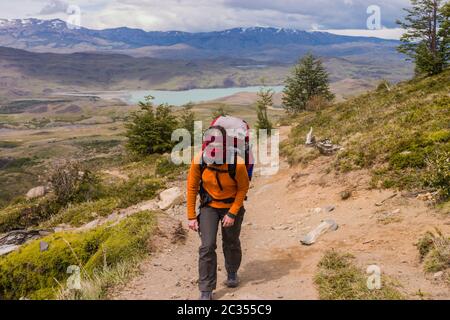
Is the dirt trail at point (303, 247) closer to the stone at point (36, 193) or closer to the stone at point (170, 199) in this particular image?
the stone at point (170, 199)

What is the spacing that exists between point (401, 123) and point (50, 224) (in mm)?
13792

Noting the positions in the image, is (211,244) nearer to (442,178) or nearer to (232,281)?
(232,281)

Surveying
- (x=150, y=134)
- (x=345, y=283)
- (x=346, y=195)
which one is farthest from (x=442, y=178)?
(x=150, y=134)

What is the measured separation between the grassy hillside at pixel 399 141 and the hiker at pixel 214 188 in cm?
519

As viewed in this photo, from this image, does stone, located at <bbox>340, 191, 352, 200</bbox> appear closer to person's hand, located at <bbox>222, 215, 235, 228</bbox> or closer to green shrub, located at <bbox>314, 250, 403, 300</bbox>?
green shrub, located at <bbox>314, 250, 403, 300</bbox>

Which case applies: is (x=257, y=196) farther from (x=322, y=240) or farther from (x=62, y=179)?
(x=62, y=179)

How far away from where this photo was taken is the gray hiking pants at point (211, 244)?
657 centimetres

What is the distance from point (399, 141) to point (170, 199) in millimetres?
8233

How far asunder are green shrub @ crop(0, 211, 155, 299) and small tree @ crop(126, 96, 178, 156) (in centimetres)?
2036

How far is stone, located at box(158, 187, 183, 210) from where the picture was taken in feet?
50.9

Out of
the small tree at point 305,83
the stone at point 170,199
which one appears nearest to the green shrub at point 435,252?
the stone at point 170,199

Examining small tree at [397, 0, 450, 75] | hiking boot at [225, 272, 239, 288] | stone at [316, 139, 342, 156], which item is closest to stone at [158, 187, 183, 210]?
stone at [316, 139, 342, 156]

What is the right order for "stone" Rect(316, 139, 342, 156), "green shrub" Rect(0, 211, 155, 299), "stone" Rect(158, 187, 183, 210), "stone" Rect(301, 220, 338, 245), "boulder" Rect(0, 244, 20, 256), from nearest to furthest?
1. "green shrub" Rect(0, 211, 155, 299)
2. "stone" Rect(301, 220, 338, 245)
3. "boulder" Rect(0, 244, 20, 256)
4. "stone" Rect(158, 187, 183, 210)
5. "stone" Rect(316, 139, 342, 156)
